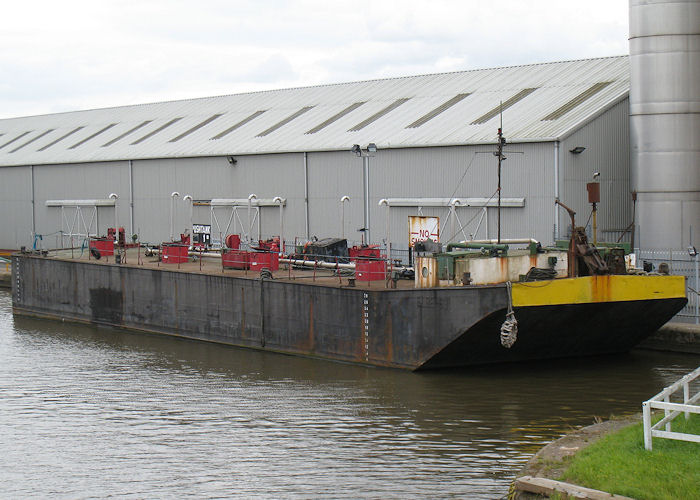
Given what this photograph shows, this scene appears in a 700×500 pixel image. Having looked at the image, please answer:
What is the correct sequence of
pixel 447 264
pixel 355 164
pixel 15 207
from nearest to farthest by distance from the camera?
pixel 447 264 < pixel 355 164 < pixel 15 207

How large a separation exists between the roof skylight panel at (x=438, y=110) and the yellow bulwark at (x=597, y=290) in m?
16.2

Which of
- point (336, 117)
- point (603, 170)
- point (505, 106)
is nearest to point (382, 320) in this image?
point (603, 170)

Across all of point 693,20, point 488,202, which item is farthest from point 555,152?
point 693,20

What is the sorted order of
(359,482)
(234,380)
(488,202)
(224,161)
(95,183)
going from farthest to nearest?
(95,183) → (224,161) → (488,202) → (234,380) → (359,482)

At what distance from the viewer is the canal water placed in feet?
57.2

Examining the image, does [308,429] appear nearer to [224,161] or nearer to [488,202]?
Answer: [488,202]

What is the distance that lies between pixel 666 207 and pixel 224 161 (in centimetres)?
2081

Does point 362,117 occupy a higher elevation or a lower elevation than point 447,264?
higher

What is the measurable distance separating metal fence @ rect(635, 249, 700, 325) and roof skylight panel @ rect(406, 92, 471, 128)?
37.2 feet

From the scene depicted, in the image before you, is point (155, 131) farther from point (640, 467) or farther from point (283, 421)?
point (640, 467)

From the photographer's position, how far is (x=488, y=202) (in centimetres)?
3475

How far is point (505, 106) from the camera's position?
39406 mm

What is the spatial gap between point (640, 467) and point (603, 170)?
23049 mm

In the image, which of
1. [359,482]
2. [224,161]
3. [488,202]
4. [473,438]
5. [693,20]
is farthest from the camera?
[224,161]
